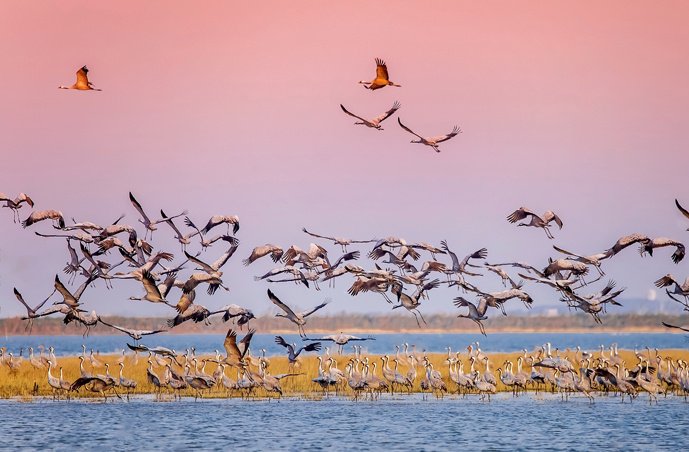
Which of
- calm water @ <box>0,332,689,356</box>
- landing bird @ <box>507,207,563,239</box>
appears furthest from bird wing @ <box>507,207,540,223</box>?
calm water @ <box>0,332,689,356</box>

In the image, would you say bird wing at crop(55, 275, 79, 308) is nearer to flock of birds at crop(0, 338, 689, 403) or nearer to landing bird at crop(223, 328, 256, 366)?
landing bird at crop(223, 328, 256, 366)

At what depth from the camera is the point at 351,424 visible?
30359mm

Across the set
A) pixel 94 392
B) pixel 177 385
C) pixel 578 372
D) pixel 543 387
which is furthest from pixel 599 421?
pixel 94 392

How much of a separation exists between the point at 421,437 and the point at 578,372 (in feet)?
37.1

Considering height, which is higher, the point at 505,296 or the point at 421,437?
the point at 505,296

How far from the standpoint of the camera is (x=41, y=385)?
3928cm

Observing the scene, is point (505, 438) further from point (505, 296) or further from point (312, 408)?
point (312, 408)

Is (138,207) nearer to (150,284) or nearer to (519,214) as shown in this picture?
(150,284)

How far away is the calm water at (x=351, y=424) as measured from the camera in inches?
1059

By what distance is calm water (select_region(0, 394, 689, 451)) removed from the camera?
88.2ft

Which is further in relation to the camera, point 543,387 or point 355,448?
point 543,387

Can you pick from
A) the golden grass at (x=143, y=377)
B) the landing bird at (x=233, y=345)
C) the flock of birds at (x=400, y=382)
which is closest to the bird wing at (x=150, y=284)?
the landing bird at (x=233, y=345)

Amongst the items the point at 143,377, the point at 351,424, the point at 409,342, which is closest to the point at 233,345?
the point at 351,424

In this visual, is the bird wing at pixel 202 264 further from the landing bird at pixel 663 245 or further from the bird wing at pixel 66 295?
the landing bird at pixel 663 245
